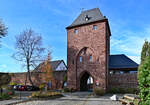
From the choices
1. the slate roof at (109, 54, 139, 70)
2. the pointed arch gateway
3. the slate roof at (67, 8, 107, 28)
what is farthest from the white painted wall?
the slate roof at (109, 54, 139, 70)

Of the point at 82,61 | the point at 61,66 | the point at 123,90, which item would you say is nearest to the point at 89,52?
the point at 82,61

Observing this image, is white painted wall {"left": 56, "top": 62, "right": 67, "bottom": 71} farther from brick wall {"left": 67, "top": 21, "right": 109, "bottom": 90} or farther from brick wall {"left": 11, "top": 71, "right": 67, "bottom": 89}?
brick wall {"left": 67, "top": 21, "right": 109, "bottom": 90}

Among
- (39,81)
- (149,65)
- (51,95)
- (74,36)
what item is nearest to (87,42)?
(74,36)

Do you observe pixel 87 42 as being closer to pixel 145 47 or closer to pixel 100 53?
pixel 100 53

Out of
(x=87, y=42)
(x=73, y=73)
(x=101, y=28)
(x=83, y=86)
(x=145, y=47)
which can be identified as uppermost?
(x=101, y=28)

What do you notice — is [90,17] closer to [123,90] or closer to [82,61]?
[82,61]

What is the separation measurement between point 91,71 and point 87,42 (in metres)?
5.01

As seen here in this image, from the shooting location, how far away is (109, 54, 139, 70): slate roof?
21219mm

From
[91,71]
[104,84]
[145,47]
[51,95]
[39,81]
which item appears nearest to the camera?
[145,47]

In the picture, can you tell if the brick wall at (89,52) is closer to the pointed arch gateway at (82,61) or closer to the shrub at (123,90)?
the pointed arch gateway at (82,61)

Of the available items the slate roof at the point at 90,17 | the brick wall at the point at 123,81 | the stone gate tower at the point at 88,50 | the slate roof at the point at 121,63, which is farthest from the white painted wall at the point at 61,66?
the brick wall at the point at 123,81

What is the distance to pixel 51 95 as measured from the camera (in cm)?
1405

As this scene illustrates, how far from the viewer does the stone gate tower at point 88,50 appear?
21.0 metres

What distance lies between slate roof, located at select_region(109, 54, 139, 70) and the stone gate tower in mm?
2245
